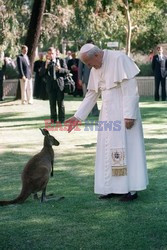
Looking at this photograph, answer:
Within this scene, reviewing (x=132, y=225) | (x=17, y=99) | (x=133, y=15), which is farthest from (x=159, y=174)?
(x=133, y=15)

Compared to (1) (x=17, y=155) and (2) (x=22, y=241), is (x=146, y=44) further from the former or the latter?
(2) (x=22, y=241)

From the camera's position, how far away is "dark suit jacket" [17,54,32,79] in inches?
963

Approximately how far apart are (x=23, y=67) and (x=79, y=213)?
684 inches

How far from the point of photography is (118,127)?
327 inches

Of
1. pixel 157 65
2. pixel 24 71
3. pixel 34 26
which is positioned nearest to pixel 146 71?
pixel 157 65

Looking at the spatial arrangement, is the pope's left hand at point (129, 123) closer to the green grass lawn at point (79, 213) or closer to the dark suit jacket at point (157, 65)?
the green grass lawn at point (79, 213)

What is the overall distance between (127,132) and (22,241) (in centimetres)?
234

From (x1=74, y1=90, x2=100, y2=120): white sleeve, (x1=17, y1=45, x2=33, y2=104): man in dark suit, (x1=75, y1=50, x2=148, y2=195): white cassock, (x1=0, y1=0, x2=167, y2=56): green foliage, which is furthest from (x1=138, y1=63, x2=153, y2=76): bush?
(x1=75, y1=50, x2=148, y2=195): white cassock

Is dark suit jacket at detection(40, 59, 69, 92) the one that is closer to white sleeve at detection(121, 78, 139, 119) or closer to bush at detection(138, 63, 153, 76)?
white sleeve at detection(121, 78, 139, 119)

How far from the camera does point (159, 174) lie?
33.4 ft

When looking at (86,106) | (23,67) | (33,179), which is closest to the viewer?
(33,179)

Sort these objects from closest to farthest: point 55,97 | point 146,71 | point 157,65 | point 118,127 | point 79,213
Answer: point 79,213 → point 118,127 → point 55,97 → point 157,65 → point 146,71

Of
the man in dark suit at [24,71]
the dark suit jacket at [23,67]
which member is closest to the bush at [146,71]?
the man in dark suit at [24,71]

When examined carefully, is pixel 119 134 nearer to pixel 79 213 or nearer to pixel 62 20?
pixel 79 213
